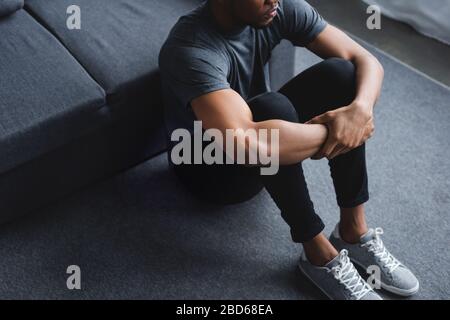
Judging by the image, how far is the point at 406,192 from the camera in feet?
5.15

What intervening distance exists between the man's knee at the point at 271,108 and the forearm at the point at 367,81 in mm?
158

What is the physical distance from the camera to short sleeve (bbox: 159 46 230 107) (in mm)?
1128

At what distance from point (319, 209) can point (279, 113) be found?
0.49m

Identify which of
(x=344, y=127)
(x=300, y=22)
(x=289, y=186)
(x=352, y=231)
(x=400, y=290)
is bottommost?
(x=400, y=290)

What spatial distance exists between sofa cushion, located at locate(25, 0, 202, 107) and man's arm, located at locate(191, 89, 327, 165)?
361 millimetres

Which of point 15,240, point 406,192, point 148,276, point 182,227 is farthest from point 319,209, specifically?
point 15,240

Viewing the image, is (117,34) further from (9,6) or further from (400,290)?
(400,290)

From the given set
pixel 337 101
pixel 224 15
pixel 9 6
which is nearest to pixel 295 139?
pixel 337 101

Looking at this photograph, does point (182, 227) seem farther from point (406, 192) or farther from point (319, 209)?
point (406, 192)

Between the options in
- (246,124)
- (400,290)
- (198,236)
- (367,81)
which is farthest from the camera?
(198,236)

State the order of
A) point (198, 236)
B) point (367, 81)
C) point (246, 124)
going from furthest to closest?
point (198, 236)
point (367, 81)
point (246, 124)

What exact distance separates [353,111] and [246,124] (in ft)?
0.80

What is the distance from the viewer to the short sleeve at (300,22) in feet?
4.21

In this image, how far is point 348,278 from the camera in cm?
130
